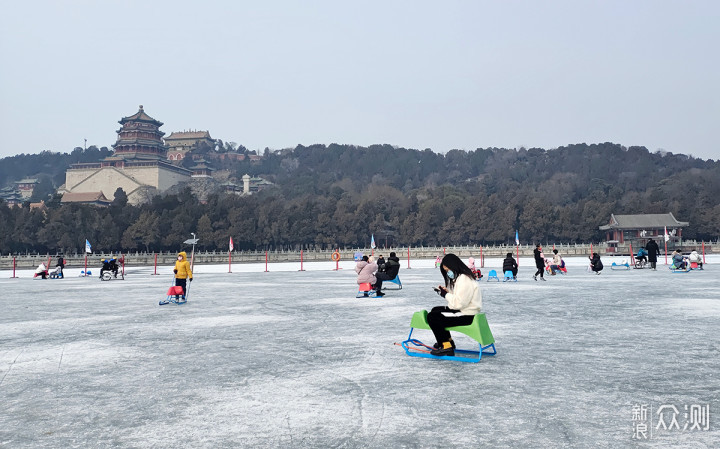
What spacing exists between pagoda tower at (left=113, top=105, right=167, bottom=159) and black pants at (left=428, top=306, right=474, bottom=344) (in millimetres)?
143655

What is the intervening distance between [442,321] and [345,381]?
1780 mm

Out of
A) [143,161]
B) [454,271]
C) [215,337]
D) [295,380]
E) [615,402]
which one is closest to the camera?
[615,402]

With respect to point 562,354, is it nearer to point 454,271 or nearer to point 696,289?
point 454,271

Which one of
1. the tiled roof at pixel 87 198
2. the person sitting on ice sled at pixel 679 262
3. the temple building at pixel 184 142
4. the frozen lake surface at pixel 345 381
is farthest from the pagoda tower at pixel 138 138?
the frozen lake surface at pixel 345 381

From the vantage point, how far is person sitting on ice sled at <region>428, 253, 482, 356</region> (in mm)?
7777

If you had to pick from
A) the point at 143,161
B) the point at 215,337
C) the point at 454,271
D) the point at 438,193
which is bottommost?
the point at 215,337

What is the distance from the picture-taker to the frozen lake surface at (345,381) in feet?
16.0

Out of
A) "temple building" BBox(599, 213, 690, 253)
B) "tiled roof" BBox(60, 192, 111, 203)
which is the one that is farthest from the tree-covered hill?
"tiled roof" BBox(60, 192, 111, 203)

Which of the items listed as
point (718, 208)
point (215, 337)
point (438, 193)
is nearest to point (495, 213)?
point (438, 193)

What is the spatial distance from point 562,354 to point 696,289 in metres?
12.5

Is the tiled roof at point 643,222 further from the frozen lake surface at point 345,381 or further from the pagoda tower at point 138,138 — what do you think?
the pagoda tower at point 138,138

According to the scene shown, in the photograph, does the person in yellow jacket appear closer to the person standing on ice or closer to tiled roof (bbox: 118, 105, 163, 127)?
the person standing on ice

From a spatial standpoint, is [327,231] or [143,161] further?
[143,161]

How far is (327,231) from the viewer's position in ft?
325
